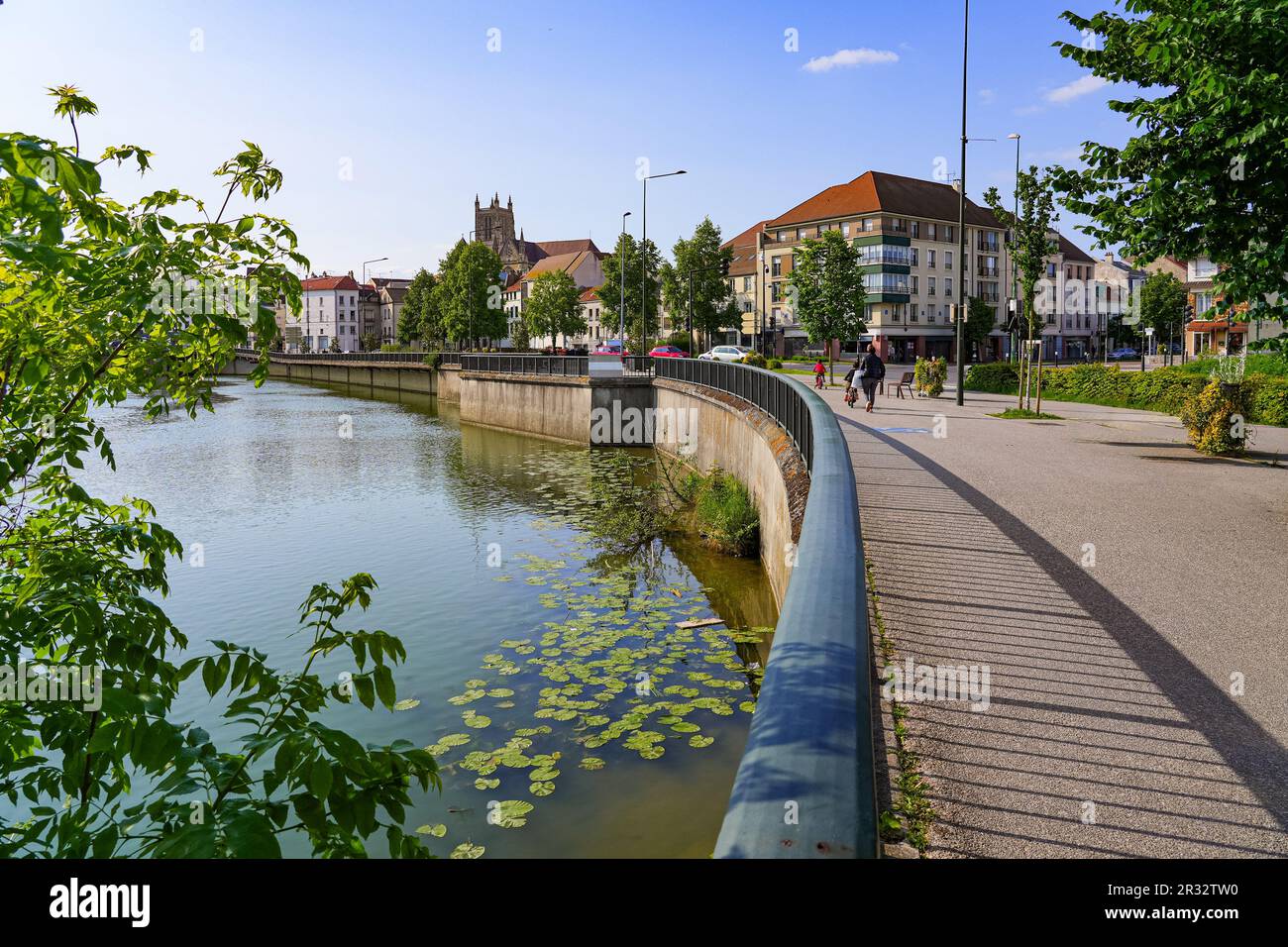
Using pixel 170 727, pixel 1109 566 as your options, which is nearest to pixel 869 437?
pixel 1109 566

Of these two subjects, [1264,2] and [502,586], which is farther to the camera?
[502,586]

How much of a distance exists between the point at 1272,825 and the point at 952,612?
10.8ft

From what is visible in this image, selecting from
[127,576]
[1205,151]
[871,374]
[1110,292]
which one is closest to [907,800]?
[127,576]

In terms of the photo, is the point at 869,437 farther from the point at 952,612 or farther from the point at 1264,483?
the point at 952,612

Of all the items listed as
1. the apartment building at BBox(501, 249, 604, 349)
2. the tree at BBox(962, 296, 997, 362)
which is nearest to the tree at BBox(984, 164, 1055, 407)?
the tree at BBox(962, 296, 997, 362)

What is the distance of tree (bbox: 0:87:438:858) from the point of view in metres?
3.05

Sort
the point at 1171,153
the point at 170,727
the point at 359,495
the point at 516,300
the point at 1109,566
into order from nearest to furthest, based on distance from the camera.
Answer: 1. the point at 170,727
2. the point at 1109,566
3. the point at 1171,153
4. the point at 359,495
5. the point at 516,300

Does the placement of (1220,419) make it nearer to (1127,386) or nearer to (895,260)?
(1127,386)

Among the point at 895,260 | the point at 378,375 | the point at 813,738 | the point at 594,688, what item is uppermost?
the point at 895,260

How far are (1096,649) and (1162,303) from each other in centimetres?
9418

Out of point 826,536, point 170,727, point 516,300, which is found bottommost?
point 170,727

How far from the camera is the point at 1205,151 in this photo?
10953mm

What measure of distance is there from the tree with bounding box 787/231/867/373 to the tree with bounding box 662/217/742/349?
30074mm

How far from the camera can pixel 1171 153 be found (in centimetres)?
1168
